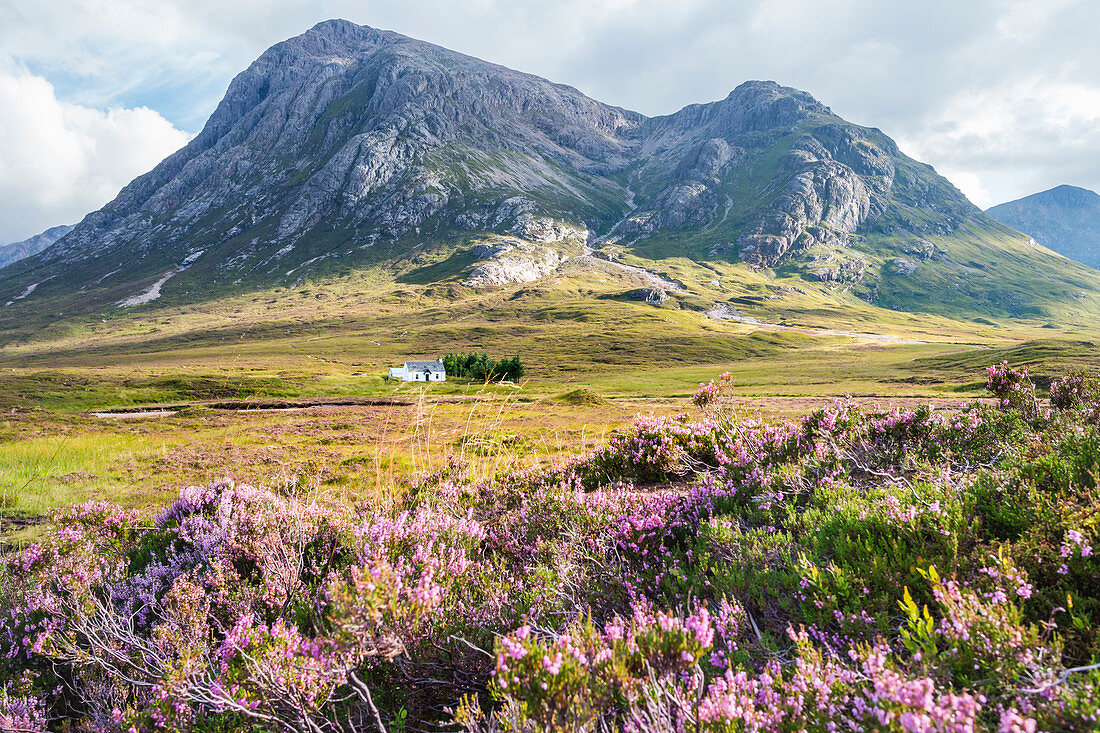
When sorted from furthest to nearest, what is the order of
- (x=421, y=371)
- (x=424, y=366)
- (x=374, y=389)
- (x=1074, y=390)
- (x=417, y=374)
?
(x=424, y=366)
(x=421, y=371)
(x=417, y=374)
(x=374, y=389)
(x=1074, y=390)

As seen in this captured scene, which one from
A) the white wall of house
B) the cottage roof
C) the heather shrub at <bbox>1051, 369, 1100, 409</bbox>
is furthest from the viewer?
the cottage roof

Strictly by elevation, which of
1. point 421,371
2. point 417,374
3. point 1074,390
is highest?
point 1074,390

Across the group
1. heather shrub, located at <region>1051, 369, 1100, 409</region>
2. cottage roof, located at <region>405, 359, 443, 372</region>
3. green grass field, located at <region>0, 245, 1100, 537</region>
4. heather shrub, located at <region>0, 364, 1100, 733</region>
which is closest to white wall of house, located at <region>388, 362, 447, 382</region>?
cottage roof, located at <region>405, 359, 443, 372</region>

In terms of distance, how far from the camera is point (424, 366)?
9112 cm

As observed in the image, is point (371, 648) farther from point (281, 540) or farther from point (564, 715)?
point (281, 540)

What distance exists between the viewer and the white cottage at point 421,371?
85.2 m

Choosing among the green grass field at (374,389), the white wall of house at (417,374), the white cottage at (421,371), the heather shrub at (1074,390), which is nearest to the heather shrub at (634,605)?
the heather shrub at (1074,390)

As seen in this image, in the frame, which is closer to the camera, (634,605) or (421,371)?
(634,605)

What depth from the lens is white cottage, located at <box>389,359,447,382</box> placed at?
85188 mm

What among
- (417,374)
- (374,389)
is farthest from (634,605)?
(417,374)

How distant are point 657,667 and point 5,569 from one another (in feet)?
25.7

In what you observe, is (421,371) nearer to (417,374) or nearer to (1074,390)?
(417,374)

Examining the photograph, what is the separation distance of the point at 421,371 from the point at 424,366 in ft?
5.87

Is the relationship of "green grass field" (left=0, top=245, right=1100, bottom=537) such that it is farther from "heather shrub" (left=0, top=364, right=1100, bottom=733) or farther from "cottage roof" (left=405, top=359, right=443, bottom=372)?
"cottage roof" (left=405, top=359, right=443, bottom=372)
